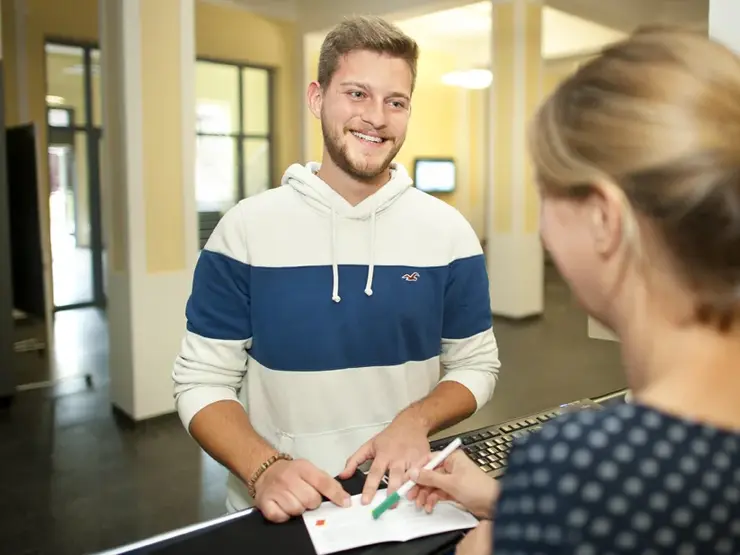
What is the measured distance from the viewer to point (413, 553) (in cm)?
86

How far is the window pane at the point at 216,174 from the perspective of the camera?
7.90m

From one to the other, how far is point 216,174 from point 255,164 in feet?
1.61

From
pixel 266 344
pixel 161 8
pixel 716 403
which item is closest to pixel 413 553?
pixel 716 403

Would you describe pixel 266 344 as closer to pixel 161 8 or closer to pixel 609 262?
pixel 609 262

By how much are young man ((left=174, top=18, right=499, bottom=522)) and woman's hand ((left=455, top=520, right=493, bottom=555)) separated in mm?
397

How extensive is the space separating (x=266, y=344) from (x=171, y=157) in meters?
2.78

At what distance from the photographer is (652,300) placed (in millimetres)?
583

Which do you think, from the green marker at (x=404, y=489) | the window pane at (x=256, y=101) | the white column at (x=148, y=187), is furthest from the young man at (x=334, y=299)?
the window pane at (x=256, y=101)

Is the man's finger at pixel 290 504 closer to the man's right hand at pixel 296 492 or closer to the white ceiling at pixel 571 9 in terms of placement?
the man's right hand at pixel 296 492

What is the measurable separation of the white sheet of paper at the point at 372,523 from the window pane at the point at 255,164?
738cm

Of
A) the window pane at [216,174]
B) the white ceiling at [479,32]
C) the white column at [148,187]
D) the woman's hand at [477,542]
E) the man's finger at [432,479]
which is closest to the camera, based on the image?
the woman's hand at [477,542]

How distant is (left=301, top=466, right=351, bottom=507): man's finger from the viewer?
97 cm

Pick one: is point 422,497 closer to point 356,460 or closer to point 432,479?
point 432,479

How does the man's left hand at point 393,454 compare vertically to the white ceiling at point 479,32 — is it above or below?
below
